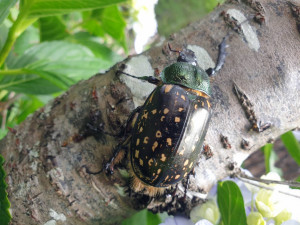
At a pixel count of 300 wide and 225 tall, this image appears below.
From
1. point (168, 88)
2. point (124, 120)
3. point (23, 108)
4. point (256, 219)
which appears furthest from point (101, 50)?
point (256, 219)

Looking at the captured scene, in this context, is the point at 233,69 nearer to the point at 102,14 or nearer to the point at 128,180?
the point at 128,180

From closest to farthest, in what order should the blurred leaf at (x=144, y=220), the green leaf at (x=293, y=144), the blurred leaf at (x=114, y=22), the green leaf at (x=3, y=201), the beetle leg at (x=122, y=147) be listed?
the green leaf at (x=3, y=201) < the beetle leg at (x=122, y=147) < the blurred leaf at (x=144, y=220) < the green leaf at (x=293, y=144) < the blurred leaf at (x=114, y=22)

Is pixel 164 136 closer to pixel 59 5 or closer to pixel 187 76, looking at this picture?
pixel 187 76

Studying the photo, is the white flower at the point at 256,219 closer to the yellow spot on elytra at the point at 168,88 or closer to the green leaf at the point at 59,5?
the yellow spot on elytra at the point at 168,88

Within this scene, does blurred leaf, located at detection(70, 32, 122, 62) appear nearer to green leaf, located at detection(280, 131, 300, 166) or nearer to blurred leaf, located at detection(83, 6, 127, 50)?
blurred leaf, located at detection(83, 6, 127, 50)

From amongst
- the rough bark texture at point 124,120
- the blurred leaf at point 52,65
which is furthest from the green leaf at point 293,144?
the blurred leaf at point 52,65
